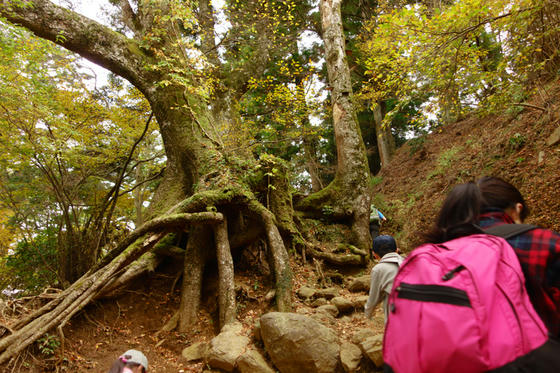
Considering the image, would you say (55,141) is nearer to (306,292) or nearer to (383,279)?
(306,292)

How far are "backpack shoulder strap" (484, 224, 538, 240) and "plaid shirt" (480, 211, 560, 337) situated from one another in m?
0.06

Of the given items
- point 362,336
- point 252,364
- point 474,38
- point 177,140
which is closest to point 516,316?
point 362,336

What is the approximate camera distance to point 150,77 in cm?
680

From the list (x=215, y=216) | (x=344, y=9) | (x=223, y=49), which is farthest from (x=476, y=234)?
(x=344, y=9)

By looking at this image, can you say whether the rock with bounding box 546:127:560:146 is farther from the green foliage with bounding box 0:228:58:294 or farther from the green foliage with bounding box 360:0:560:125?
the green foliage with bounding box 0:228:58:294

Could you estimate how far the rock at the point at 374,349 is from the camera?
9.12 ft

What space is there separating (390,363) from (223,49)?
1337cm

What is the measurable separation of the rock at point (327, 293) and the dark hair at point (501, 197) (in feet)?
11.5

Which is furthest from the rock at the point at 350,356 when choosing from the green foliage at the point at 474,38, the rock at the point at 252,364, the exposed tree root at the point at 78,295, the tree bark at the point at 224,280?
the green foliage at the point at 474,38

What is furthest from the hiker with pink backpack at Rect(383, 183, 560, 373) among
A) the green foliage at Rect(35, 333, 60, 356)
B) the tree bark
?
the green foliage at Rect(35, 333, 60, 356)

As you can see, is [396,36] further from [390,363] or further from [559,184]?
[390,363]

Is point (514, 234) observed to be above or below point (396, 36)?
below

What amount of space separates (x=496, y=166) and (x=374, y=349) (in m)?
6.59

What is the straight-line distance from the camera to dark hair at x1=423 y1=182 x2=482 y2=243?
1501mm
